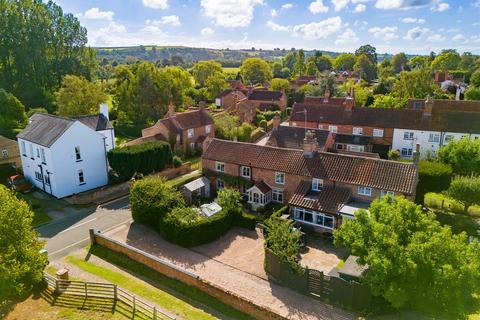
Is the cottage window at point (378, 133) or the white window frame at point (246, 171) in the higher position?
the cottage window at point (378, 133)

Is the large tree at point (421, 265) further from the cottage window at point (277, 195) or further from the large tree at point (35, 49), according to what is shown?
the large tree at point (35, 49)

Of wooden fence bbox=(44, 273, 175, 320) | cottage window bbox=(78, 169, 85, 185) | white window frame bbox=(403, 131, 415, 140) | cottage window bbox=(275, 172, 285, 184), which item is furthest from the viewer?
white window frame bbox=(403, 131, 415, 140)

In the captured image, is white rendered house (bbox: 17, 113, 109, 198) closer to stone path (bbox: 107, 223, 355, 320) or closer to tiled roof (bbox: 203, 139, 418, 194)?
stone path (bbox: 107, 223, 355, 320)

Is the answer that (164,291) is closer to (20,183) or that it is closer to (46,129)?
(46,129)

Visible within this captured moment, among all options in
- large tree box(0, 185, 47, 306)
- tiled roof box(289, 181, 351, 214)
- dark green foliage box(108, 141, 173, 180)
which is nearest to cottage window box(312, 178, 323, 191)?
tiled roof box(289, 181, 351, 214)

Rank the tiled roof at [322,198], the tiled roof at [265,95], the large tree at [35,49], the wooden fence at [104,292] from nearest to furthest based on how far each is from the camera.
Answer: the wooden fence at [104,292]
the tiled roof at [322,198]
the large tree at [35,49]
the tiled roof at [265,95]

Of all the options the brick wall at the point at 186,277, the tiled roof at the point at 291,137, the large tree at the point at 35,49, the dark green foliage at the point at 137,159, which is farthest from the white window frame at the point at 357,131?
the large tree at the point at 35,49

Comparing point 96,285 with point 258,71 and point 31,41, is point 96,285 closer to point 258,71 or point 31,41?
point 31,41
